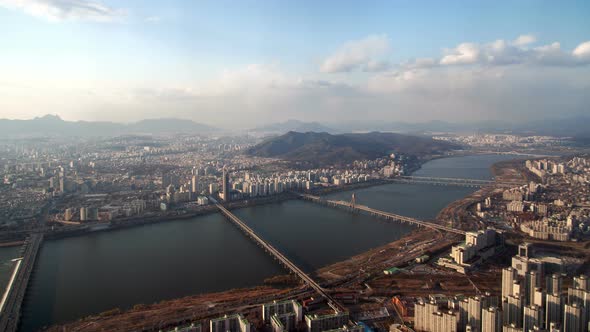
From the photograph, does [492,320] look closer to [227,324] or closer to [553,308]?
[553,308]

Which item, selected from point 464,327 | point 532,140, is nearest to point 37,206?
point 464,327

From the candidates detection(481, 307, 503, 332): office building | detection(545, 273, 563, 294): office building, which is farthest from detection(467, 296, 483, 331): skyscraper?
detection(545, 273, 563, 294): office building

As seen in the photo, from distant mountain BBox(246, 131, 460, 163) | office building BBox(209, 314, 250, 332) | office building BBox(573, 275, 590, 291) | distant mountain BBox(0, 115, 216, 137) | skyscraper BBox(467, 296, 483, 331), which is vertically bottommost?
office building BBox(209, 314, 250, 332)

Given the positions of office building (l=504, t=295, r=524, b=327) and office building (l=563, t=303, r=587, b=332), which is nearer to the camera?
office building (l=563, t=303, r=587, b=332)

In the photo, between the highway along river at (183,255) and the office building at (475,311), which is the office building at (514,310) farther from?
the highway along river at (183,255)

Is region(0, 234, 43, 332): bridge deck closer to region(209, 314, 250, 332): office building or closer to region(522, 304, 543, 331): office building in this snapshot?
region(209, 314, 250, 332): office building

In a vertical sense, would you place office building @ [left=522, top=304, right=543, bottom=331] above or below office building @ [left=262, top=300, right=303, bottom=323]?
above

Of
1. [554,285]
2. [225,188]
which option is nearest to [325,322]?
[554,285]
